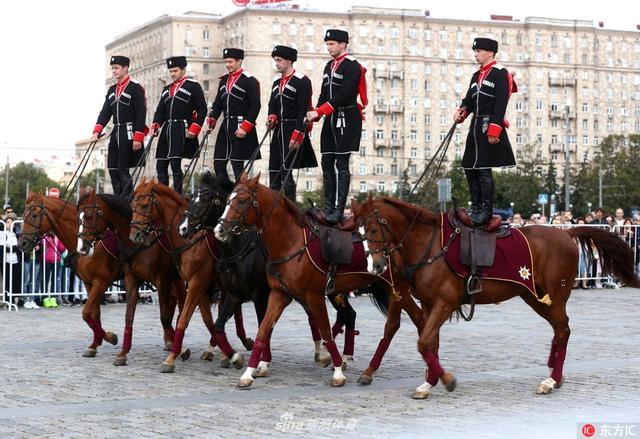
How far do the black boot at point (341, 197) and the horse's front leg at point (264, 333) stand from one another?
118 cm

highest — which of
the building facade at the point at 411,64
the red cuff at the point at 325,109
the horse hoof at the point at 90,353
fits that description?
the building facade at the point at 411,64

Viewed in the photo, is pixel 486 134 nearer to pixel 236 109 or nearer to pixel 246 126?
pixel 246 126

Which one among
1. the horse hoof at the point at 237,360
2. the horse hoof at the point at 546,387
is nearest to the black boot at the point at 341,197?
the horse hoof at the point at 237,360

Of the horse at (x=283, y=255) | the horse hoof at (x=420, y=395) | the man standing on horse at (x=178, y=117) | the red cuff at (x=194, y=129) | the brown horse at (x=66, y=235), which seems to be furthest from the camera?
the man standing on horse at (x=178, y=117)

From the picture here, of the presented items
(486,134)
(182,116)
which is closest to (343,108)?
(486,134)

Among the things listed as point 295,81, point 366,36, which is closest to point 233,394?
point 295,81

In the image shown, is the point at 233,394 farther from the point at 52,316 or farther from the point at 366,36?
the point at 366,36

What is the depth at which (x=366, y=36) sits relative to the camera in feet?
486

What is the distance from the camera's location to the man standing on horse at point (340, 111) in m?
15.5

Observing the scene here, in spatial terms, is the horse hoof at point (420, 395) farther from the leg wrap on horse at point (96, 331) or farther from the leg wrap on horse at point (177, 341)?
the leg wrap on horse at point (96, 331)

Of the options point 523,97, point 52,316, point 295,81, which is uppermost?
point 523,97

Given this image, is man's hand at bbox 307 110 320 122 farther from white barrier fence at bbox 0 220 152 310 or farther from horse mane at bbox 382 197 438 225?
white barrier fence at bbox 0 220 152 310

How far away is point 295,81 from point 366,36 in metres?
133

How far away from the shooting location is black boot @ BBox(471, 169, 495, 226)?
14016 mm
